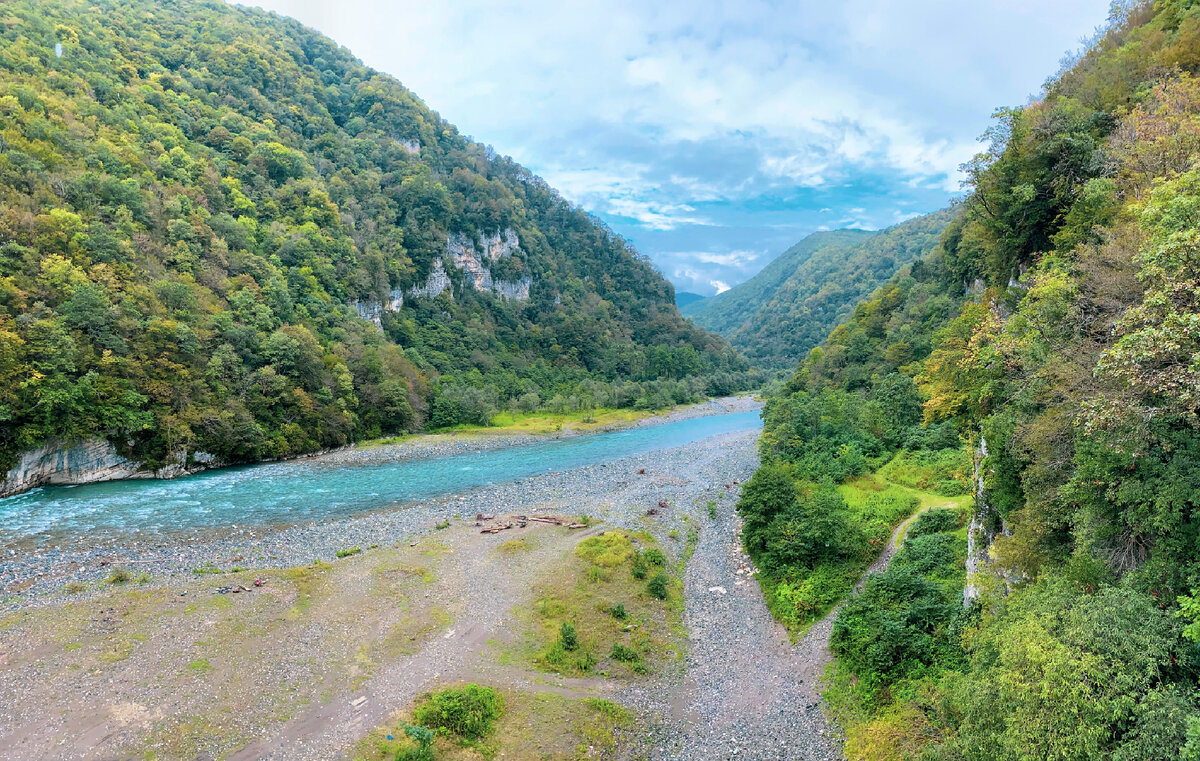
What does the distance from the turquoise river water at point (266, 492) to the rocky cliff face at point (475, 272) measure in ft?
157

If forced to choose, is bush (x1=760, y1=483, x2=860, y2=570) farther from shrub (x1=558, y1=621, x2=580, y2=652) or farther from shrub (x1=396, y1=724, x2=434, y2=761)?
shrub (x1=396, y1=724, x2=434, y2=761)

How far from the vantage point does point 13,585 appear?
71.6 ft

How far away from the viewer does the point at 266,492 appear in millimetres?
39594

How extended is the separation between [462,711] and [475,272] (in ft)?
395

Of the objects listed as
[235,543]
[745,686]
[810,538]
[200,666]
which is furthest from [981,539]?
[235,543]

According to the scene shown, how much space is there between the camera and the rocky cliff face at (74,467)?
34750 millimetres

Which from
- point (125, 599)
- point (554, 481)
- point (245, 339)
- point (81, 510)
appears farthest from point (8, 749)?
→ point (245, 339)

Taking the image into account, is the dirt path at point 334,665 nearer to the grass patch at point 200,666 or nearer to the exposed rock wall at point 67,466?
the grass patch at point 200,666

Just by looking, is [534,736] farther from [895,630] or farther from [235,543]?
[235,543]

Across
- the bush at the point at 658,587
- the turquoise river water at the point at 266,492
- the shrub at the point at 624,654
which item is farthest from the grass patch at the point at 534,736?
the turquoise river water at the point at 266,492

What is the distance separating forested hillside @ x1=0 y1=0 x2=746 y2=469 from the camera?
40406 millimetres

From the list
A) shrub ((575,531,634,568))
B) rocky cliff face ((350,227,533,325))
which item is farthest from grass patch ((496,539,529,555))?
rocky cliff face ((350,227,533,325))

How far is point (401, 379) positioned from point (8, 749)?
60428mm

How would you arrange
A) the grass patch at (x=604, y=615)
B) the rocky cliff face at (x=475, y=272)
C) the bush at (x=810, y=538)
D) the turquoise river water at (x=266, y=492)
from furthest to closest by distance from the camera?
the rocky cliff face at (x=475, y=272), the turquoise river water at (x=266, y=492), the bush at (x=810, y=538), the grass patch at (x=604, y=615)
